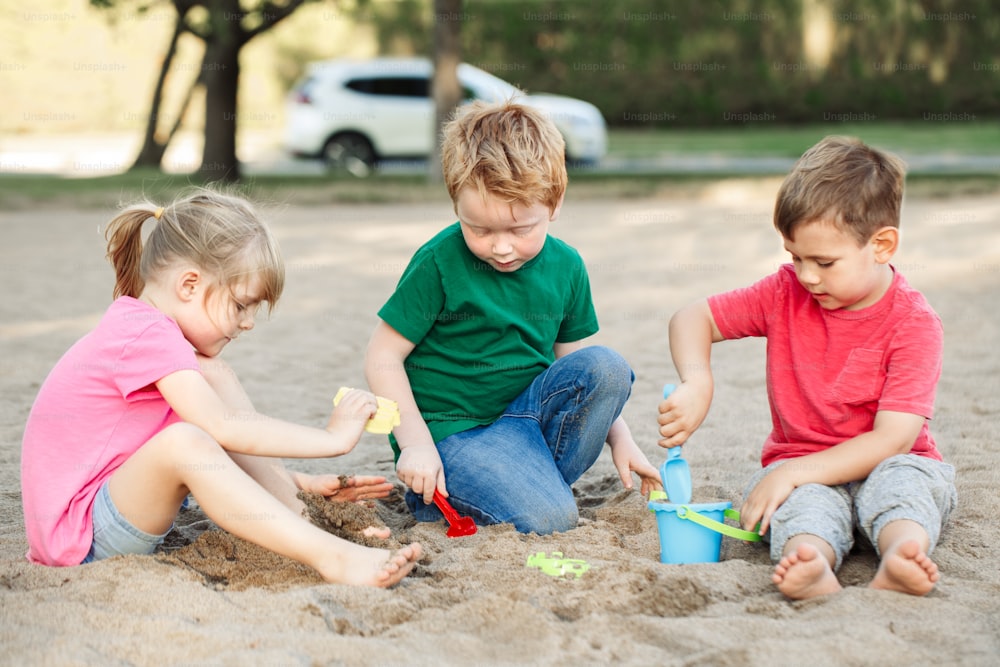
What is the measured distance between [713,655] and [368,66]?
14.0 meters

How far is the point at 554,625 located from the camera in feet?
6.57

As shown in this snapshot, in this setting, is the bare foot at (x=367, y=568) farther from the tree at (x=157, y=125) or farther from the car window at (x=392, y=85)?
the tree at (x=157, y=125)

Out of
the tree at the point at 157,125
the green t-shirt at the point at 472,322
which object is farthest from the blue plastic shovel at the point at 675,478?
the tree at the point at 157,125

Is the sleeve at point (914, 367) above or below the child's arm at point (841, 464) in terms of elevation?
above

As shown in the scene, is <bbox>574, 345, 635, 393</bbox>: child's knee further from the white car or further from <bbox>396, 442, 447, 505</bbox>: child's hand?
the white car

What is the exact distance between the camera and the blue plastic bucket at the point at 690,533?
2.34 metres

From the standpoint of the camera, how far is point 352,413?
2352mm

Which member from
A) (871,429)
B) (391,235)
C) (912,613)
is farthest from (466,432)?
(391,235)

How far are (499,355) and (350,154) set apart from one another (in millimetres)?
12572

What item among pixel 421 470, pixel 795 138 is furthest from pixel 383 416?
pixel 795 138

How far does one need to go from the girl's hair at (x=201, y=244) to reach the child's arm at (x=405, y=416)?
384 mm

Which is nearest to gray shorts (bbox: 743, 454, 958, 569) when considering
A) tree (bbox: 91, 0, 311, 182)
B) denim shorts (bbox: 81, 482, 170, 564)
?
denim shorts (bbox: 81, 482, 170, 564)

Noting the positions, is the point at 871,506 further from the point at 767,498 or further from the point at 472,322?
the point at 472,322

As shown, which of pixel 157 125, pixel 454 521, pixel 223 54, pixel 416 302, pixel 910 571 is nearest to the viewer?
pixel 910 571
